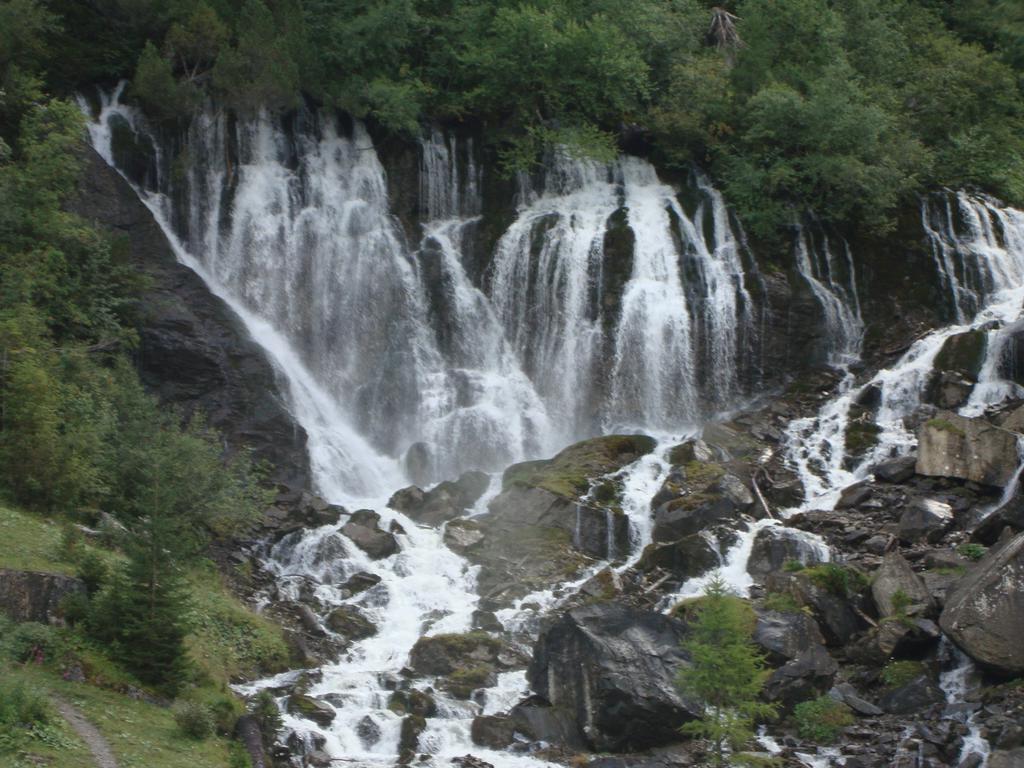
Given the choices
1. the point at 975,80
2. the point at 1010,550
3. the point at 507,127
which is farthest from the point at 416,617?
the point at 975,80

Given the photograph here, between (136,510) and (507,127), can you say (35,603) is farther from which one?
(507,127)

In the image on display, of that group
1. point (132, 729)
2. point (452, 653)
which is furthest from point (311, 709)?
point (132, 729)

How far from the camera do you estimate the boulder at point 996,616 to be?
19953mm

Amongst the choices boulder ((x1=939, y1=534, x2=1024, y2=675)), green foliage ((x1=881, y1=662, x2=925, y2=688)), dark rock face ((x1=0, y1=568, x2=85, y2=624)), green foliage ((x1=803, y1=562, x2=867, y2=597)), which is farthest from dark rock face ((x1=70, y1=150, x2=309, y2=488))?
boulder ((x1=939, y1=534, x2=1024, y2=675))

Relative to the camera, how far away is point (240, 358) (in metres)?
32.9

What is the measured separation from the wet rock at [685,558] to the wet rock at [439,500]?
5424 mm

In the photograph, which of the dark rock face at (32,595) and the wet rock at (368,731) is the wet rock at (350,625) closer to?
the wet rock at (368,731)

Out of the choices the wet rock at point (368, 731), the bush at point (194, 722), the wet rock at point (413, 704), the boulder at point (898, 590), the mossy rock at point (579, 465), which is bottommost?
the wet rock at point (368, 731)

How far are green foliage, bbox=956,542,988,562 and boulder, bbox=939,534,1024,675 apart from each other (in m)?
3.59

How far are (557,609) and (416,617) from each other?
10.0 feet

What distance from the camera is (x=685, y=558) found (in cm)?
2620

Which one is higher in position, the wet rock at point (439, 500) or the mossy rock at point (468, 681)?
the wet rock at point (439, 500)

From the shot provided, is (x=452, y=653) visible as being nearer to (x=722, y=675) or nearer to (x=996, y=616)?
(x=722, y=675)

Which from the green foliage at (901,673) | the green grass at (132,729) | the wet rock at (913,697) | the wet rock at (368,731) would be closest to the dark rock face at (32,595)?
the green grass at (132,729)
